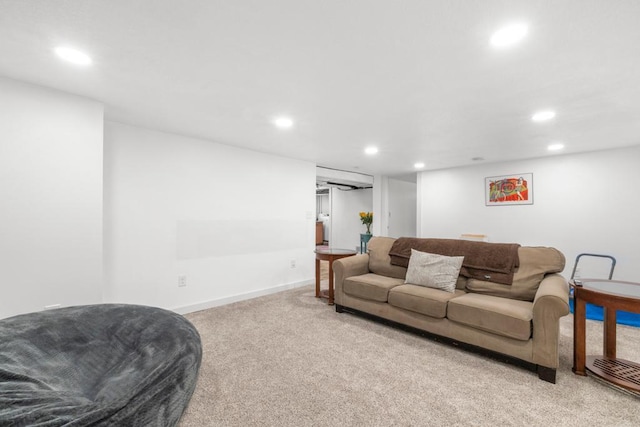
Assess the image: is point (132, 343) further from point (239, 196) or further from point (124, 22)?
point (239, 196)

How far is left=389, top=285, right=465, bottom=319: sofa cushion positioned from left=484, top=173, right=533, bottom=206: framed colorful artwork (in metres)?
3.04

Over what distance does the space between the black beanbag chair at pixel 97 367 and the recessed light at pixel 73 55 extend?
5.16 feet

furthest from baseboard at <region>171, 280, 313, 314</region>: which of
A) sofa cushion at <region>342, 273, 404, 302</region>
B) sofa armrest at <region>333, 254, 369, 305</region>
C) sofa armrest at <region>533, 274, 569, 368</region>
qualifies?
sofa armrest at <region>533, 274, 569, 368</region>

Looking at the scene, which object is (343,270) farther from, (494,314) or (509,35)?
(509,35)

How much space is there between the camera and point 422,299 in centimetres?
276

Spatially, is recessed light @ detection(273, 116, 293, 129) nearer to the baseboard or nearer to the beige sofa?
Result: the beige sofa

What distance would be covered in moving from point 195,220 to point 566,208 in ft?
18.4

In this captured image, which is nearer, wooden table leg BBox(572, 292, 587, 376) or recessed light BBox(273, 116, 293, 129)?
wooden table leg BBox(572, 292, 587, 376)

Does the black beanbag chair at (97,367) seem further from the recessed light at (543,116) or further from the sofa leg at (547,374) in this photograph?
the recessed light at (543,116)

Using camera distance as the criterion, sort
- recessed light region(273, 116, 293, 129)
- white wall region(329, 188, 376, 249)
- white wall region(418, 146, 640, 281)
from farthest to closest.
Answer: white wall region(329, 188, 376, 249) < white wall region(418, 146, 640, 281) < recessed light region(273, 116, 293, 129)

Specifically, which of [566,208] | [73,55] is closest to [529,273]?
[566,208]

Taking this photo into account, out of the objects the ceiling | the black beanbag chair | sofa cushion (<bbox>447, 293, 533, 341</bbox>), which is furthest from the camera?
sofa cushion (<bbox>447, 293, 533, 341</bbox>)

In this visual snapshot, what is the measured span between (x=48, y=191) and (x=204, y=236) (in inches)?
66.7

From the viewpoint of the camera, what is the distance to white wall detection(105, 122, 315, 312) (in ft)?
10.2
